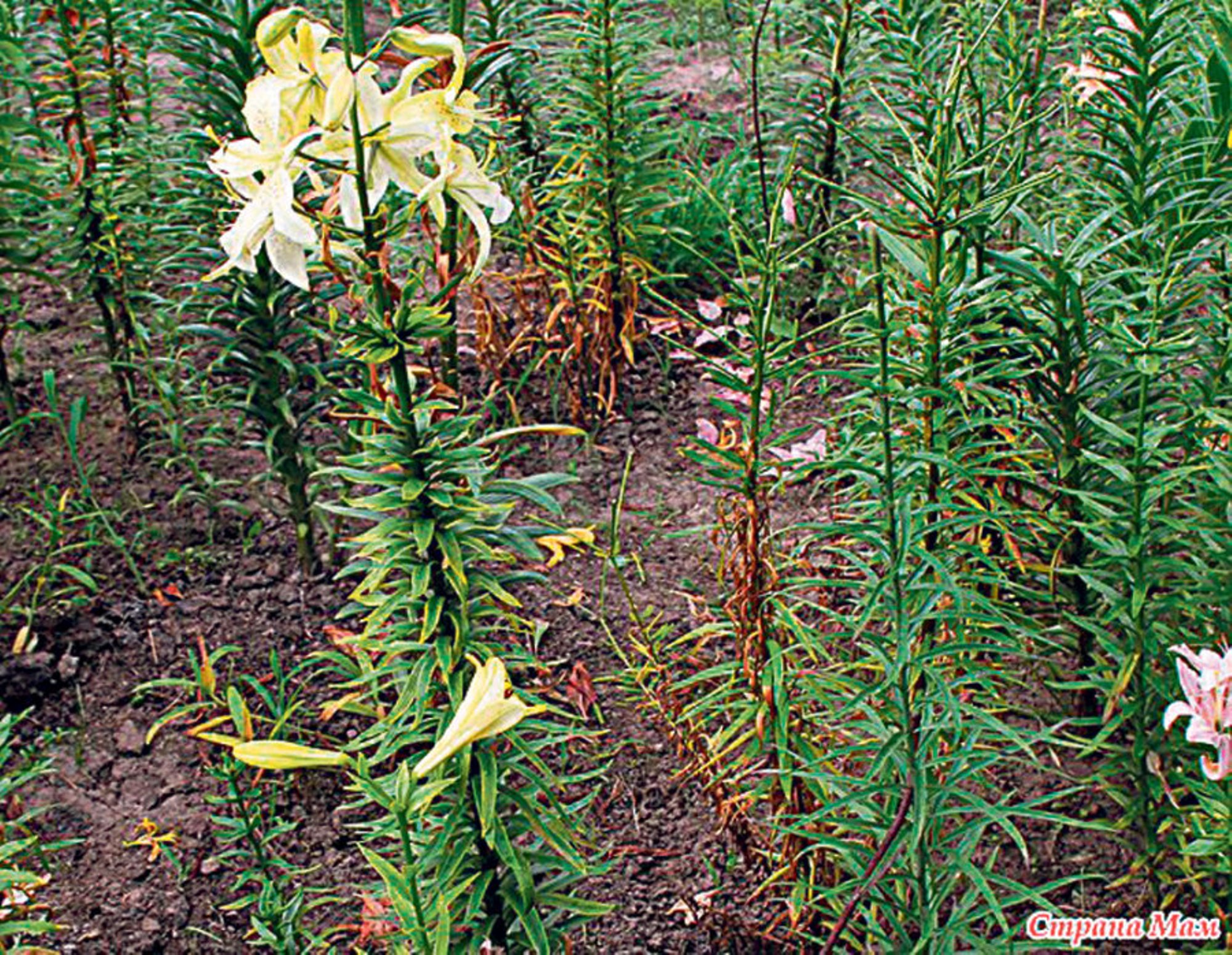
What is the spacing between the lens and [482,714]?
5.97 feet

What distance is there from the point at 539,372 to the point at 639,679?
1.60 metres

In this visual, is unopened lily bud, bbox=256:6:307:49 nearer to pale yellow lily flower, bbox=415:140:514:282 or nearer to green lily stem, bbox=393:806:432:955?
pale yellow lily flower, bbox=415:140:514:282

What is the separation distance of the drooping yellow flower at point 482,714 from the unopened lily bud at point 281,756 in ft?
0.44

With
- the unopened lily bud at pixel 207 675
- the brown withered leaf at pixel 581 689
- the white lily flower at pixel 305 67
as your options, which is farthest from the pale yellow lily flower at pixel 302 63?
the unopened lily bud at pixel 207 675

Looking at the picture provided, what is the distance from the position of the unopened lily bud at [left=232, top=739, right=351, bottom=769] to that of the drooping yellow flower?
0.44ft

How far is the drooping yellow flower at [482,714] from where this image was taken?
1.81 meters

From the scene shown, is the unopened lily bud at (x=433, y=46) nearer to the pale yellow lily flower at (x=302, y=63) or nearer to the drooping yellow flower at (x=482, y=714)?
the pale yellow lily flower at (x=302, y=63)

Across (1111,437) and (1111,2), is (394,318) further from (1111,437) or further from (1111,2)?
(1111,2)

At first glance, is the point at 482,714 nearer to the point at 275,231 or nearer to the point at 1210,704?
the point at 275,231

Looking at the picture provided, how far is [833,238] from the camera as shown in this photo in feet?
13.5

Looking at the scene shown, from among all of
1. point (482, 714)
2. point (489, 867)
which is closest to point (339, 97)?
point (482, 714)

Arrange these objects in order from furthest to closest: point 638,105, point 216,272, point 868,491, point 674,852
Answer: point 638,105 < point 674,852 < point 868,491 < point 216,272

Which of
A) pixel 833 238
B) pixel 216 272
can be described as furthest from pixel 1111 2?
pixel 216 272

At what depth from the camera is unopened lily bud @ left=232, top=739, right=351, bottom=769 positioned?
1.77 meters
